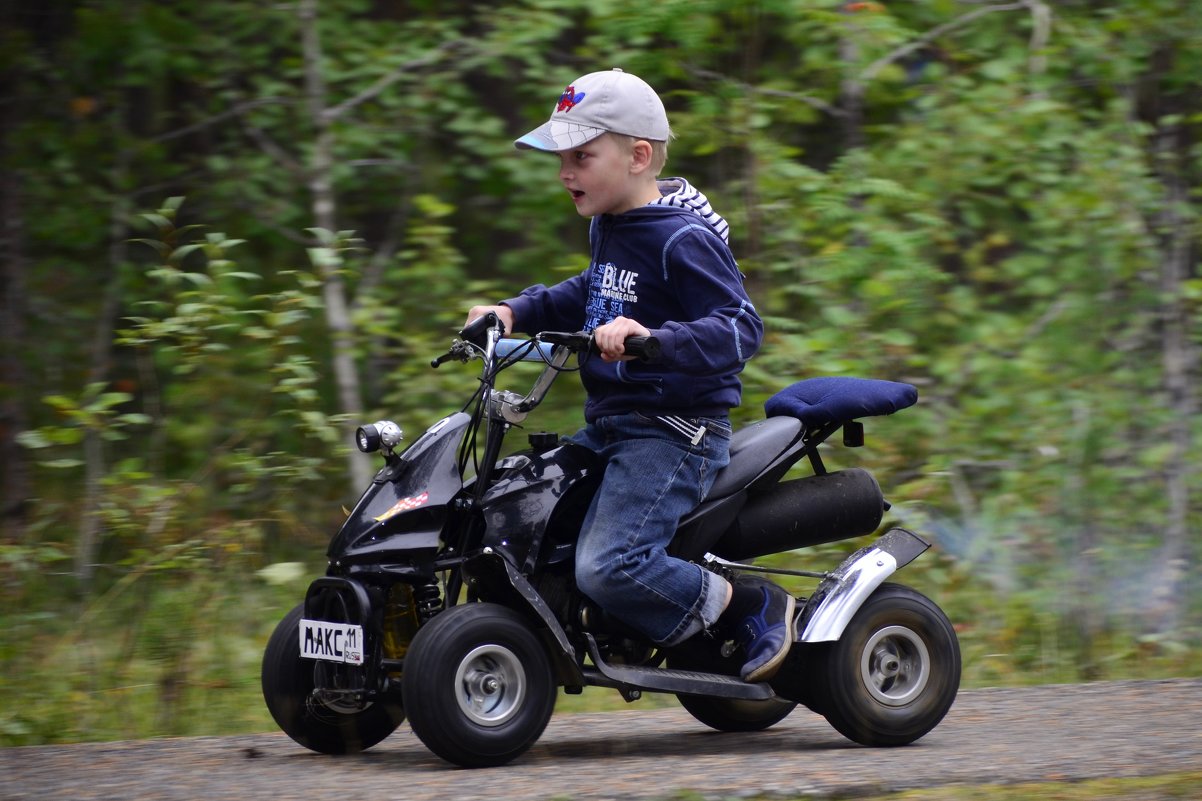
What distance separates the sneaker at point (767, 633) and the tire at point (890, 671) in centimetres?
14

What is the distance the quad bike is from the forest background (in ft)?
7.09

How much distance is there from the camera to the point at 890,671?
454 cm

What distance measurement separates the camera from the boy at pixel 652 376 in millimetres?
4203

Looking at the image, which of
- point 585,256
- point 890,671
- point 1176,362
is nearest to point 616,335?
point 890,671

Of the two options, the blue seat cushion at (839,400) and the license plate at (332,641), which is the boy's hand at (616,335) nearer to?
the blue seat cushion at (839,400)

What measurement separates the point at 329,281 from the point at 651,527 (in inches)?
143

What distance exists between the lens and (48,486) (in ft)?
26.7

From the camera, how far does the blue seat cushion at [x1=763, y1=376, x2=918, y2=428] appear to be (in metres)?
4.45

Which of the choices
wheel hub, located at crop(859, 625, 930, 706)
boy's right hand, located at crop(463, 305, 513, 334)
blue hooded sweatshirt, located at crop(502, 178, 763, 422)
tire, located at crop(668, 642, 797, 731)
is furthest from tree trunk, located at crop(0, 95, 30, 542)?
wheel hub, located at crop(859, 625, 930, 706)

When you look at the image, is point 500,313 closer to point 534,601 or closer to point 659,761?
point 534,601

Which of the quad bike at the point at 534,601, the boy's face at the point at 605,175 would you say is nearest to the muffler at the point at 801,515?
the quad bike at the point at 534,601

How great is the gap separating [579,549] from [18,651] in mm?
2741

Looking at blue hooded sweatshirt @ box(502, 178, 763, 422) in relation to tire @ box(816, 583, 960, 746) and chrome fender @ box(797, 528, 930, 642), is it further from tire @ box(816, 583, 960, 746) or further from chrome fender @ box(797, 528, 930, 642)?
tire @ box(816, 583, 960, 746)

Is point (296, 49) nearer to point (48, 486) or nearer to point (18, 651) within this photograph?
point (48, 486)
